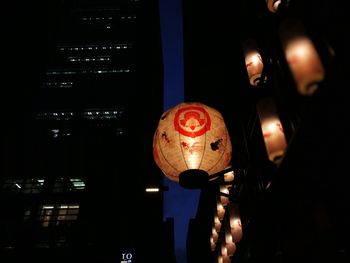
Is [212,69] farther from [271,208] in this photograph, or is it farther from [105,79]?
[105,79]

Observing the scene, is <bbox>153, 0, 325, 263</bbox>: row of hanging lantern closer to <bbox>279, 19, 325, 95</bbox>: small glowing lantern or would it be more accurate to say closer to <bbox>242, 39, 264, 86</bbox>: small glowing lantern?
<bbox>242, 39, 264, 86</bbox>: small glowing lantern

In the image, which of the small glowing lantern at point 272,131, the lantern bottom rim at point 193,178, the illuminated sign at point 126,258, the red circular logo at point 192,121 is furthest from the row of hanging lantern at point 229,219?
the illuminated sign at point 126,258

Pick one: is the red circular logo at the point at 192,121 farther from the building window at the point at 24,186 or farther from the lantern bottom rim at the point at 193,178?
the building window at the point at 24,186

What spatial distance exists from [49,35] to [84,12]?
325 feet

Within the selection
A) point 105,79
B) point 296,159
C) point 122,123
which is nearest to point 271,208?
point 296,159

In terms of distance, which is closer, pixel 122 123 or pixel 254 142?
pixel 254 142

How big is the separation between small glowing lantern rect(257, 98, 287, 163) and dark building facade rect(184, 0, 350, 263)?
0.49 feet

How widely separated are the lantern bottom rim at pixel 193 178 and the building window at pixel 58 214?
22353 millimetres

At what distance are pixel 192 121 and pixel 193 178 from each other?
1.10 meters

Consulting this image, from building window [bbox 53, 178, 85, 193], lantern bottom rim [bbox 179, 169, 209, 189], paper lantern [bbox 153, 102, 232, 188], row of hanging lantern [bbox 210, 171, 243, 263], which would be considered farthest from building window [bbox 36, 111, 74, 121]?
lantern bottom rim [bbox 179, 169, 209, 189]

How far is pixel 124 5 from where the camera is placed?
9938cm

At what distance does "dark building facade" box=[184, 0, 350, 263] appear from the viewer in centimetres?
347

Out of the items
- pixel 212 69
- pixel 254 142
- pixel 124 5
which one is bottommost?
pixel 254 142

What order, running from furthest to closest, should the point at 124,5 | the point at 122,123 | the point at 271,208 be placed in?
the point at 124,5 → the point at 122,123 → the point at 271,208
